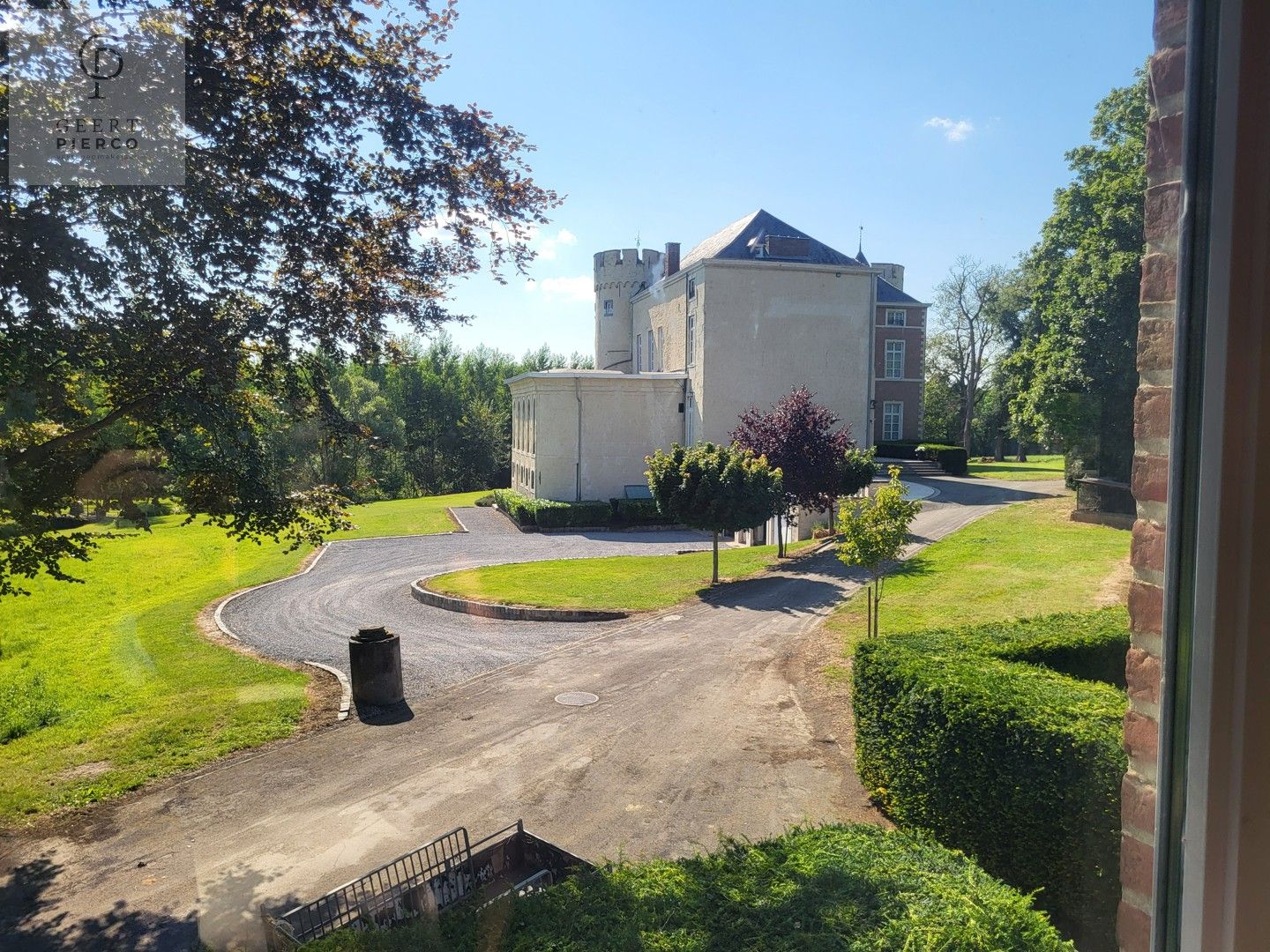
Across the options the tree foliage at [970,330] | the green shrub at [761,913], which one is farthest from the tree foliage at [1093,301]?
the green shrub at [761,913]

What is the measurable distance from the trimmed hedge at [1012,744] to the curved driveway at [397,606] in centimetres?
190

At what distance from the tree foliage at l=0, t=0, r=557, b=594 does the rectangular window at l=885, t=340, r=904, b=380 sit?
1.34m

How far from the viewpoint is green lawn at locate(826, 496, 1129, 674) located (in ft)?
6.94

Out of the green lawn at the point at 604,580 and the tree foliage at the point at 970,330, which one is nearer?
the tree foliage at the point at 970,330

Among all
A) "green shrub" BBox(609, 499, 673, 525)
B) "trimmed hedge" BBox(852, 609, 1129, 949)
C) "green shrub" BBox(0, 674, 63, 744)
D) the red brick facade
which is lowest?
"trimmed hedge" BBox(852, 609, 1129, 949)

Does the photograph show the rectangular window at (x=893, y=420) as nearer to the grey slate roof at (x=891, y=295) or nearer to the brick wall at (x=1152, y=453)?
the grey slate roof at (x=891, y=295)

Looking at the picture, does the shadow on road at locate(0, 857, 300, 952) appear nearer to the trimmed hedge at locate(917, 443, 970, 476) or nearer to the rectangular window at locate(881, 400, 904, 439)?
the trimmed hedge at locate(917, 443, 970, 476)

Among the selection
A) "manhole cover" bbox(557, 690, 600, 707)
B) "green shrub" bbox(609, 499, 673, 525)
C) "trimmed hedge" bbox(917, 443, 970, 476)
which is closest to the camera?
"trimmed hedge" bbox(917, 443, 970, 476)

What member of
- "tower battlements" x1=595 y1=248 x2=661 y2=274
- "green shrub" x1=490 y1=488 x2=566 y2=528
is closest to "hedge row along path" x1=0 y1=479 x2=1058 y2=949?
"green shrub" x1=490 y1=488 x2=566 y2=528

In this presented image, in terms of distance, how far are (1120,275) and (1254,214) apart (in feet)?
2.27

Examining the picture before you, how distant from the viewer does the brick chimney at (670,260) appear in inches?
86.4

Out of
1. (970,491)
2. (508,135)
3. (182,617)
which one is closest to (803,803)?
(970,491)

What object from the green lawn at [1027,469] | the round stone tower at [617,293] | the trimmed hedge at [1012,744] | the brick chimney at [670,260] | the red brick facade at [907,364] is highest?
the brick chimney at [670,260]

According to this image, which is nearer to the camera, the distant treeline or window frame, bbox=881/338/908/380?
the distant treeline
